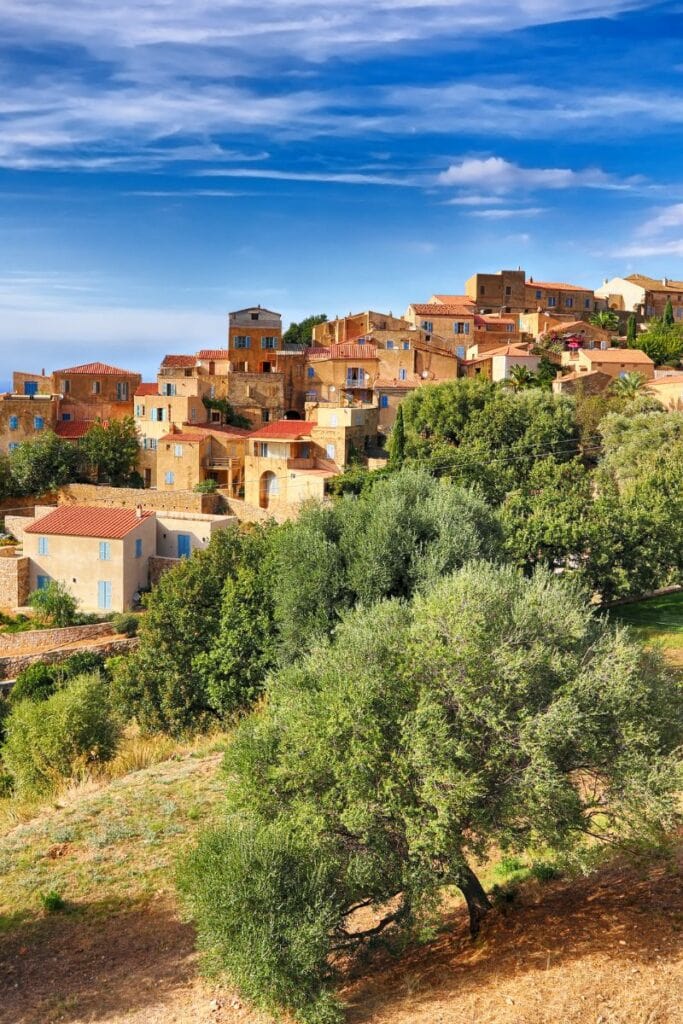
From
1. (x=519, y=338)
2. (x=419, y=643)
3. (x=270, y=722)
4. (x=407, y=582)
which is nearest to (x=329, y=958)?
(x=270, y=722)

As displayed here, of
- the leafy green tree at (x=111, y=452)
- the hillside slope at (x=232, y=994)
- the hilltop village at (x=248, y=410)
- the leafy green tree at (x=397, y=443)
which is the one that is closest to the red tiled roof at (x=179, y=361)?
the hilltop village at (x=248, y=410)

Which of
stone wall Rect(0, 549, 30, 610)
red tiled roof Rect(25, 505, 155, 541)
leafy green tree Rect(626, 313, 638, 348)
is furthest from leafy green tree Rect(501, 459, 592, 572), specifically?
leafy green tree Rect(626, 313, 638, 348)

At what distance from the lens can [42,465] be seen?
52.1 meters

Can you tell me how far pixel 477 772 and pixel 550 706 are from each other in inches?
47.6

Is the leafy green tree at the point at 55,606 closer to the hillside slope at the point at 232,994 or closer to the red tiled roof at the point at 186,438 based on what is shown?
the red tiled roof at the point at 186,438

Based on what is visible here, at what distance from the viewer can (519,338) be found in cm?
7344

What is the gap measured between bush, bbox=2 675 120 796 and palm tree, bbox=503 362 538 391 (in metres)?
43.2

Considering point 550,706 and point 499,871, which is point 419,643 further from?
point 499,871

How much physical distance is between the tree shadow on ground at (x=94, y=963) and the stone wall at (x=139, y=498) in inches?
1346

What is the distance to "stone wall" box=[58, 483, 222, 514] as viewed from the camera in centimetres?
4862

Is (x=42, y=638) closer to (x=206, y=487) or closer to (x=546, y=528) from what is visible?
(x=206, y=487)

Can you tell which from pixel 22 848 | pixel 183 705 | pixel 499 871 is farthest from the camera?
pixel 183 705

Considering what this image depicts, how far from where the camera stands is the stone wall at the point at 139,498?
4862 centimetres

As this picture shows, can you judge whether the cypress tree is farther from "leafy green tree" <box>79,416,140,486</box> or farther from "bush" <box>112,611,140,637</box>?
"bush" <box>112,611,140,637</box>
